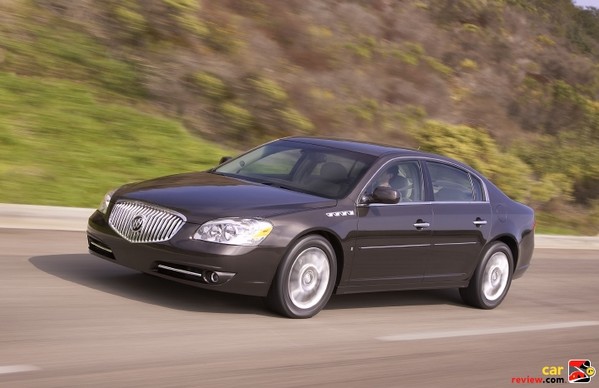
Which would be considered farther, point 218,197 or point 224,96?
point 224,96

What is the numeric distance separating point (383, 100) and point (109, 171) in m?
11.1

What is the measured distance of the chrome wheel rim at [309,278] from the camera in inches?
306

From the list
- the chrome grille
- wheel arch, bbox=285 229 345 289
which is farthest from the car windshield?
the chrome grille

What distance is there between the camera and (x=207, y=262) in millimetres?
7363

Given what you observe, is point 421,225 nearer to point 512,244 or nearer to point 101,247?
point 512,244

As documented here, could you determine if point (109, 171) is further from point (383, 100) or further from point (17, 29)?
point (383, 100)

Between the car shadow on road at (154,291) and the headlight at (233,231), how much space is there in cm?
69

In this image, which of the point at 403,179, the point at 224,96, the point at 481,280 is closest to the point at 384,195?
the point at 403,179

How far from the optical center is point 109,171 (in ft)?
45.0

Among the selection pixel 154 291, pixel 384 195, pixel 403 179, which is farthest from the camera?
pixel 403 179

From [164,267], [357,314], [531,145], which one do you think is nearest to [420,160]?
[357,314]

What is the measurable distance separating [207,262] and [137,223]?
71 cm

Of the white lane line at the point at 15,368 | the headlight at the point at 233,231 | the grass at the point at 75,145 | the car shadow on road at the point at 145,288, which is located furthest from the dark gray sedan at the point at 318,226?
the grass at the point at 75,145

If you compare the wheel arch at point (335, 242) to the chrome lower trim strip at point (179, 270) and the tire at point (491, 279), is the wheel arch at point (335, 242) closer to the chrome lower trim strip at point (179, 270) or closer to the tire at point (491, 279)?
the chrome lower trim strip at point (179, 270)
